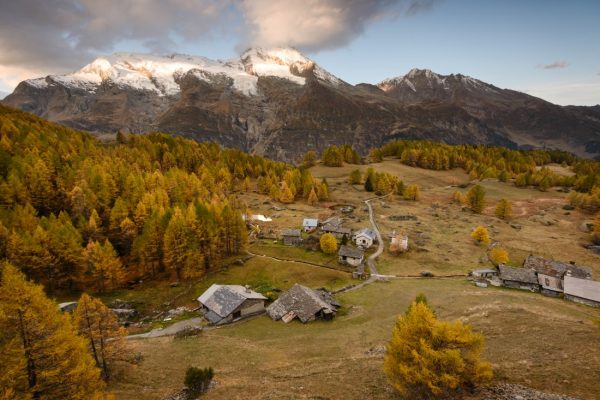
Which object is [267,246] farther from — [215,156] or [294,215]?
[215,156]

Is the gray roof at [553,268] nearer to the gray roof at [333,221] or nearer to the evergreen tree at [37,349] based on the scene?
the gray roof at [333,221]

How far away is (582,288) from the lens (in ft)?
204

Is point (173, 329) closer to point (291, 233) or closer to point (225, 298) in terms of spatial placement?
point (225, 298)

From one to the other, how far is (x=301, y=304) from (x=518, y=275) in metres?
46.0

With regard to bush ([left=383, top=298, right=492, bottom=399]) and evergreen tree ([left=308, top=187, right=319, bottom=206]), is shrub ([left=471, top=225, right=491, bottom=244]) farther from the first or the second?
bush ([left=383, top=298, right=492, bottom=399])

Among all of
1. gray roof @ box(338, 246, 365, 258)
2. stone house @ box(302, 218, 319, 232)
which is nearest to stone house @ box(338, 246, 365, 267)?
gray roof @ box(338, 246, 365, 258)

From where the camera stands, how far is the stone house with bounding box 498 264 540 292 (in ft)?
222

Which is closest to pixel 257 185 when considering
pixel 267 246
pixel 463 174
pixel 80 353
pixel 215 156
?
pixel 215 156

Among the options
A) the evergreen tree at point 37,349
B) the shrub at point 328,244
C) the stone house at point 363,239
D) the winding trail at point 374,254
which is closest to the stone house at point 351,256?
the winding trail at point 374,254

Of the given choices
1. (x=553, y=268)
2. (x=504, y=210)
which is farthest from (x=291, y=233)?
(x=504, y=210)

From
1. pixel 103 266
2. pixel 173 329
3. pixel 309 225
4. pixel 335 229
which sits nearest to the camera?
pixel 173 329

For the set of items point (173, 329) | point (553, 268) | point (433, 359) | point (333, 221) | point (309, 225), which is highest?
point (433, 359)

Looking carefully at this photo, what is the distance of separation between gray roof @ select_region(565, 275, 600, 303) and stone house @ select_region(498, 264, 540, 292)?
5189 millimetres

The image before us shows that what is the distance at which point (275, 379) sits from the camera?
3338 centimetres
